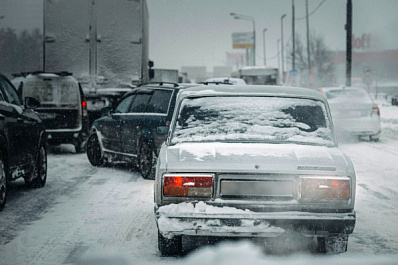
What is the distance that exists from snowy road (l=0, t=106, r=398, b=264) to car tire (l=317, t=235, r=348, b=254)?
17cm

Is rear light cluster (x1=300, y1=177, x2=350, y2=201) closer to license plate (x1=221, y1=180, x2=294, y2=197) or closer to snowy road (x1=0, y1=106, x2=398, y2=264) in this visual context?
license plate (x1=221, y1=180, x2=294, y2=197)

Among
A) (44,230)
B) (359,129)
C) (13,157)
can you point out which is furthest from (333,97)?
(44,230)

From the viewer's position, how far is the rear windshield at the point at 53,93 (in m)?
16.1

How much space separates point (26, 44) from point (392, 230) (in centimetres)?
1956

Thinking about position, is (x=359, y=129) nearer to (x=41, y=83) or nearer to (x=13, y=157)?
(x=41, y=83)

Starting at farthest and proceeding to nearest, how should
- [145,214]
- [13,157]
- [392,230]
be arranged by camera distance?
[13,157] → [145,214] → [392,230]

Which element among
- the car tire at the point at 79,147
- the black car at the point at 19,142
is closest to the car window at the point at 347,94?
the car tire at the point at 79,147

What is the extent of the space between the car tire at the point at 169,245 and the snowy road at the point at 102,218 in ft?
0.25

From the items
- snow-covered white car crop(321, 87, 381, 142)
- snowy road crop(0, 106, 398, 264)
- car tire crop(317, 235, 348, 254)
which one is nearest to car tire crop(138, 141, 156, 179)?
snowy road crop(0, 106, 398, 264)

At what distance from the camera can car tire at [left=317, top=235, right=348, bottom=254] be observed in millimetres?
6102

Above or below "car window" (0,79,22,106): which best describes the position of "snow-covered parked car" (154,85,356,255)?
below

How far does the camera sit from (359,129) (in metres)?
18.9

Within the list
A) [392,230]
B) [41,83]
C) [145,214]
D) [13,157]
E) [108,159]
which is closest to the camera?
[392,230]

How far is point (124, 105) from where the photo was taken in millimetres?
13234
